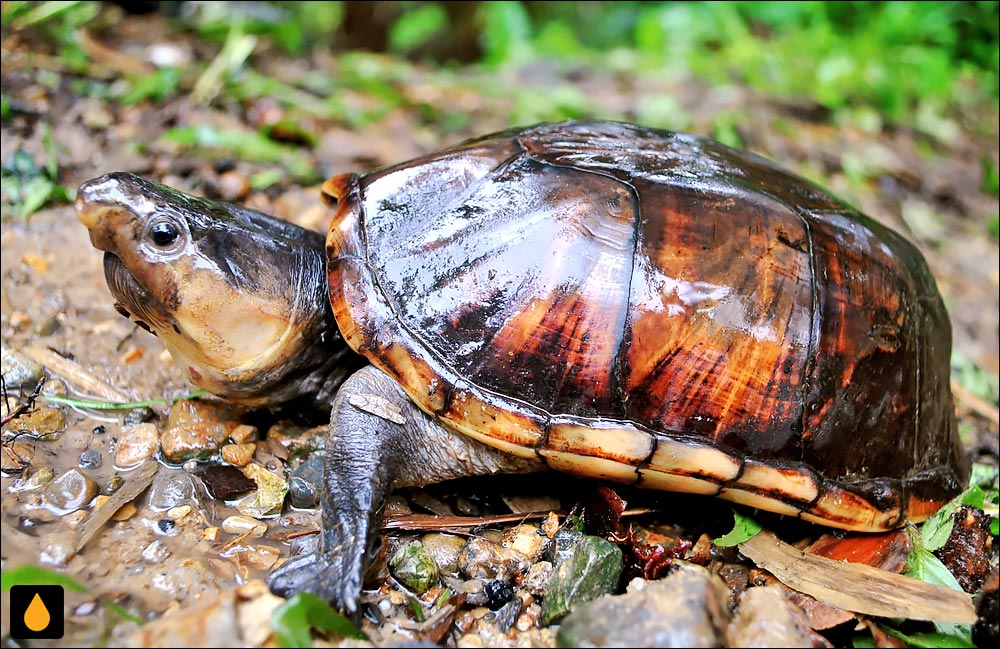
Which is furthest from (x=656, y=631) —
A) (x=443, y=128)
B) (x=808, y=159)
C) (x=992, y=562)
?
(x=808, y=159)

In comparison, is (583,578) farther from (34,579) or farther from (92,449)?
(92,449)

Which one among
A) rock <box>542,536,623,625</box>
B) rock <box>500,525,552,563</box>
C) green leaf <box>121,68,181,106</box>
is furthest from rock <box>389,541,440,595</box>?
green leaf <box>121,68,181,106</box>

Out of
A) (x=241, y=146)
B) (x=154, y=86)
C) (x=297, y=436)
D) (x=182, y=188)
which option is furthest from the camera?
(x=154, y=86)

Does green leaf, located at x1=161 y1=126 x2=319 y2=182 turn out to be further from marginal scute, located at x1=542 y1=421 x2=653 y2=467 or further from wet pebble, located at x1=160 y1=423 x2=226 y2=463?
marginal scute, located at x1=542 y1=421 x2=653 y2=467

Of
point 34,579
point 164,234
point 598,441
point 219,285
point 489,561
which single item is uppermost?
point 164,234

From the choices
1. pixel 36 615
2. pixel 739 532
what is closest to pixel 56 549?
pixel 36 615

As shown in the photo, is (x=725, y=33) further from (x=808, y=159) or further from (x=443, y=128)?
(x=443, y=128)

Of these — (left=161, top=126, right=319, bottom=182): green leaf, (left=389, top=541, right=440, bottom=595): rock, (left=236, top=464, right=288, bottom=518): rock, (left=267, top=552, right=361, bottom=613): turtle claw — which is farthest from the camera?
(left=161, top=126, right=319, bottom=182): green leaf
